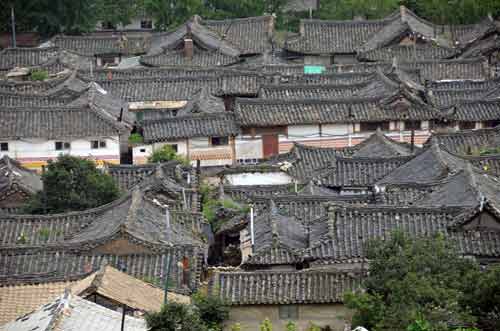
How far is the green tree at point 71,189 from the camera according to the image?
128ft

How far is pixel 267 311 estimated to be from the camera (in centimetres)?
2984

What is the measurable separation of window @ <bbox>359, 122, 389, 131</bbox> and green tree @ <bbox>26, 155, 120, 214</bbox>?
1570 centimetres

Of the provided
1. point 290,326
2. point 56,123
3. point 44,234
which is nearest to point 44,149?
point 56,123

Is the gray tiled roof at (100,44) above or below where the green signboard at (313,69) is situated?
above

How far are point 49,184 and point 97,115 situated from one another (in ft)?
36.7

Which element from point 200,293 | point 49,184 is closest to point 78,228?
point 49,184

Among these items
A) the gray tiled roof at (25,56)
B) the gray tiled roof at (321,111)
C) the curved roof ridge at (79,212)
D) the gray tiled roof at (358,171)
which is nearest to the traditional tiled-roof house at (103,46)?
the gray tiled roof at (25,56)

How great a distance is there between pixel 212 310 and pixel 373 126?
997 inches

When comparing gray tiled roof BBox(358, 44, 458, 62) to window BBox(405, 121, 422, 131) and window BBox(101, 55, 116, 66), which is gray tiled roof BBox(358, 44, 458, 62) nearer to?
window BBox(405, 121, 422, 131)

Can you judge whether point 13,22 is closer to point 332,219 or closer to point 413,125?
point 413,125

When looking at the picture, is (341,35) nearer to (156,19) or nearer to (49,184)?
(156,19)

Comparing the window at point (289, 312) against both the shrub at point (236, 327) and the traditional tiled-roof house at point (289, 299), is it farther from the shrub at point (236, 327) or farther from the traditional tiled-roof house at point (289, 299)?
the shrub at point (236, 327)

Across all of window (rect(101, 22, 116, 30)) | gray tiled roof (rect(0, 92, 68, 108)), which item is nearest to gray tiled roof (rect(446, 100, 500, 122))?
gray tiled roof (rect(0, 92, 68, 108))

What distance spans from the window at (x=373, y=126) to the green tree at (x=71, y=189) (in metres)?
15.7
